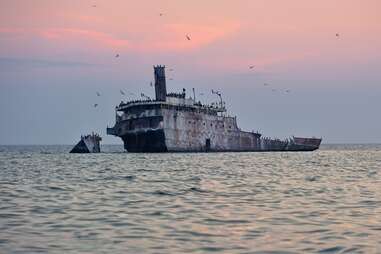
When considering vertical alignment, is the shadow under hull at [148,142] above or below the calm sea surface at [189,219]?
above

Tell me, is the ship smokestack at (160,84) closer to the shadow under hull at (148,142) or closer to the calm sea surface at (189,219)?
the shadow under hull at (148,142)

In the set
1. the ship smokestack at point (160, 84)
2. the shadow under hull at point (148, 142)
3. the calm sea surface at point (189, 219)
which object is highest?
the ship smokestack at point (160, 84)

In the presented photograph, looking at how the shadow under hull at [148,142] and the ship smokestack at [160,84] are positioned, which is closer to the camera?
the shadow under hull at [148,142]

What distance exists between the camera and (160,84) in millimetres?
103438

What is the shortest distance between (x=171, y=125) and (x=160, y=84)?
8758 millimetres

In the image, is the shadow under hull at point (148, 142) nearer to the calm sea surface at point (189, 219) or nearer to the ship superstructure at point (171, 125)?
the ship superstructure at point (171, 125)

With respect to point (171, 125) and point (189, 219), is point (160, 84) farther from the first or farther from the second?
point (189, 219)

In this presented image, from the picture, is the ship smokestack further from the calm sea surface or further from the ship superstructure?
the calm sea surface

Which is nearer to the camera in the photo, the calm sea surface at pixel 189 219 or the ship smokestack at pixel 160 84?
the calm sea surface at pixel 189 219

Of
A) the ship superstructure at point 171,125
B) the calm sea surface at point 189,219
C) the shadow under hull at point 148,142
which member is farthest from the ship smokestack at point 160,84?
the calm sea surface at point 189,219

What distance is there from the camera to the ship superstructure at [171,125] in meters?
97.0

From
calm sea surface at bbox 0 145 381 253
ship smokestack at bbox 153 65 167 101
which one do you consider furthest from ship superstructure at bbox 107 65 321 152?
calm sea surface at bbox 0 145 381 253

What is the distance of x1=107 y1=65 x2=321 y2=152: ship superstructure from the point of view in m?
97.0

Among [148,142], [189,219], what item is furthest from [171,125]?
[189,219]
